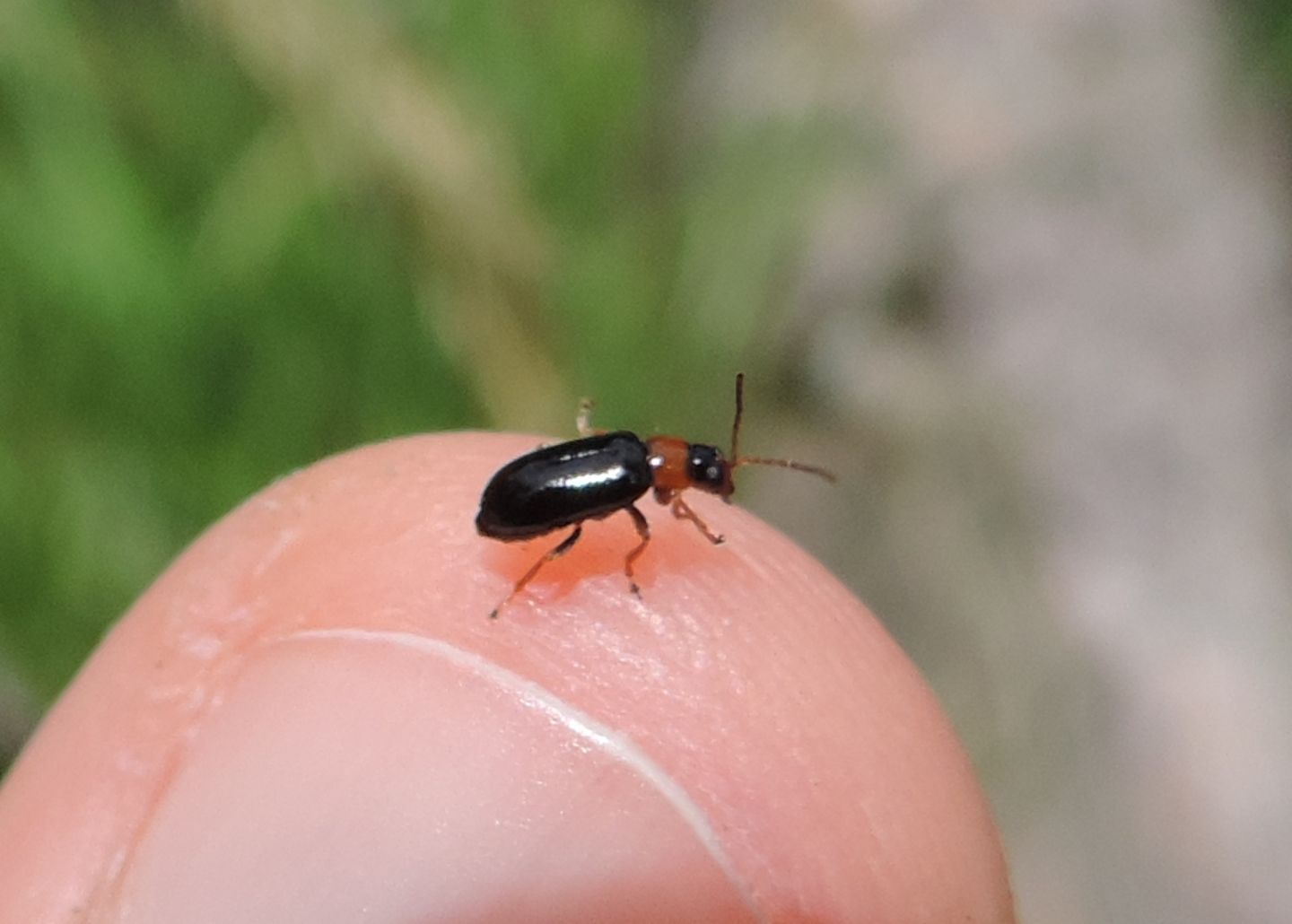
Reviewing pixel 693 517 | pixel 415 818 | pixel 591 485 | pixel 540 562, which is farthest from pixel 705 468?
pixel 415 818

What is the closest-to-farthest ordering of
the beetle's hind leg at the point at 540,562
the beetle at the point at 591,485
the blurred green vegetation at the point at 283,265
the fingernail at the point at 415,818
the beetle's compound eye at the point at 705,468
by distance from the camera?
1. the fingernail at the point at 415,818
2. the beetle's hind leg at the point at 540,562
3. the beetle at the point at 591,485
4. the beetle's compound eye at the point at 705,468
5. the blurred green vegetation at the point at 283,265

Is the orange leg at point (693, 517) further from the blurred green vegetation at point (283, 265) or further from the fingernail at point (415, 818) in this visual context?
the blurred green vegetation at point (283, 265)

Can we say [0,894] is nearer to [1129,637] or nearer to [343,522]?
[343,522]

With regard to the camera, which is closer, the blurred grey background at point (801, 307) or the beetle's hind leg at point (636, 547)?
the beetle's hind leg at point (636, 547)

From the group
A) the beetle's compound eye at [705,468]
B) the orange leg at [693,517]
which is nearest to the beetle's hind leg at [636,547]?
the orange leg at [693,517]

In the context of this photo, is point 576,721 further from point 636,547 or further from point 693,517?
point 693,517

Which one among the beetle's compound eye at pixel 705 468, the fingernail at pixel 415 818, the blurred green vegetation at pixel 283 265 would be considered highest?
the blurred green vegetation at pixel 283 265

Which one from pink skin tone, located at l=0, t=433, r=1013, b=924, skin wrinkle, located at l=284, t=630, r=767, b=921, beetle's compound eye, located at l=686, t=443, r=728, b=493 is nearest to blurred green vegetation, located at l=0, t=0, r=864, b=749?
pink skin tone, located at l=0, t=433, r=1013, b=924
